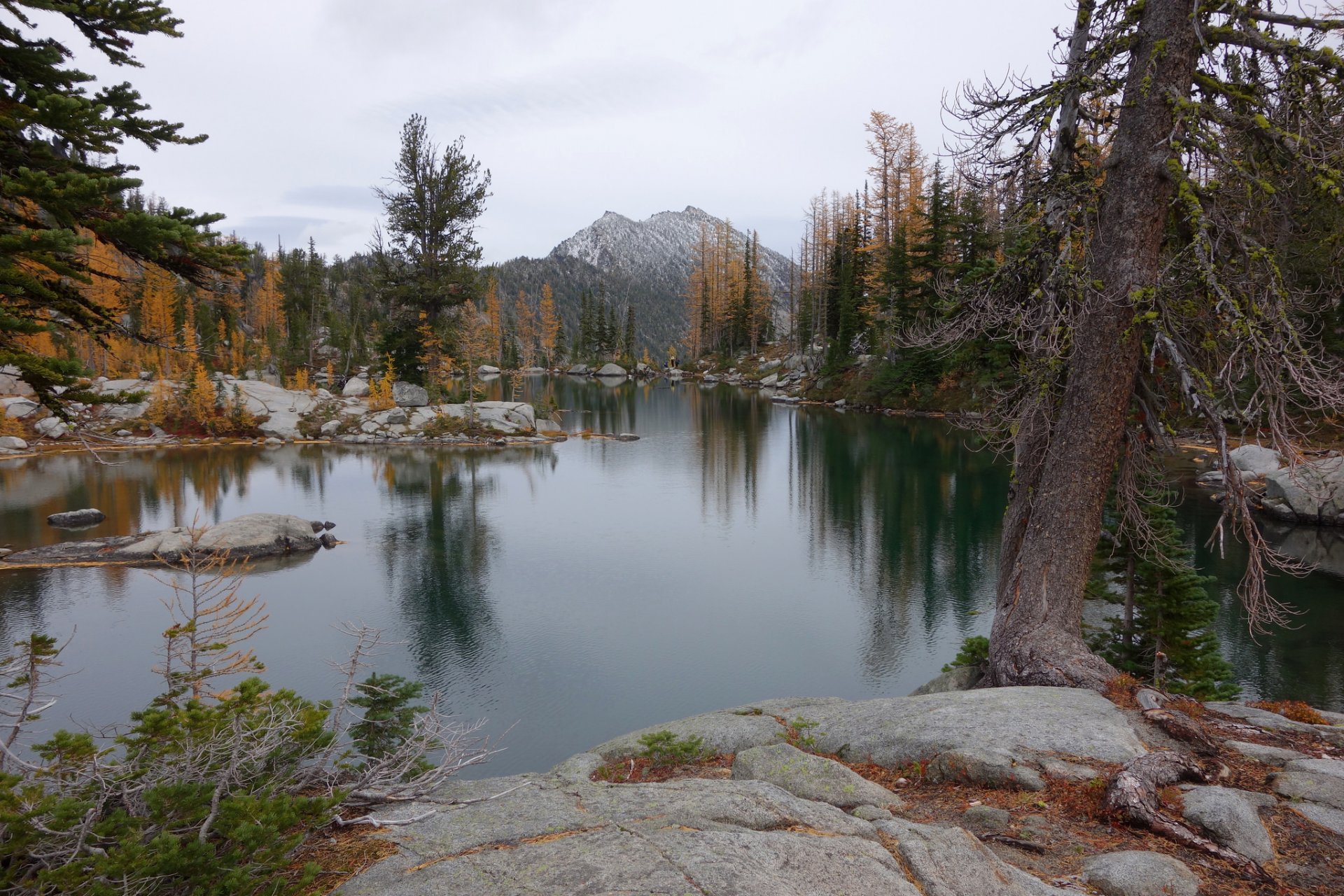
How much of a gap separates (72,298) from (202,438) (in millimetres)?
42208

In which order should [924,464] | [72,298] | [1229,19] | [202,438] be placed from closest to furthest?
[72,298], [1229,19], [924,464], [202,438]

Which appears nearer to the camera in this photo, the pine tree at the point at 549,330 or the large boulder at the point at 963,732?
the large boulder at the point at 963,732

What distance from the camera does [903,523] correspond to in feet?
81.6

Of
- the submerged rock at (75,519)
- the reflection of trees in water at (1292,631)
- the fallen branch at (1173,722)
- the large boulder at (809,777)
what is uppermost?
Result: the fallen branch at (1173,722)

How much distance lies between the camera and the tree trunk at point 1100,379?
25.8 feet

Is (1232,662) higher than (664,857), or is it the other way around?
(664,857)

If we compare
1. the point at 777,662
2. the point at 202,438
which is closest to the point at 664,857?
the point at 777,662

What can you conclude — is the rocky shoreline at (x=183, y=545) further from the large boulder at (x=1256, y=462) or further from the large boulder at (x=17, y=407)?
the large boulder at (x=1256, y=462)

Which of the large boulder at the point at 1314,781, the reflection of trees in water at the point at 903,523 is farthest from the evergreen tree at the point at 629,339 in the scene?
the large boulder at the point at 1314,781

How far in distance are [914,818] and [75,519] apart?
93.0ft

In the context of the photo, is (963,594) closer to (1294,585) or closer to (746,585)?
(746,585)

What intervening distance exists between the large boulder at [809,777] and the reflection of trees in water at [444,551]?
8954 millimetres

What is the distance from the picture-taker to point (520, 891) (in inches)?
146

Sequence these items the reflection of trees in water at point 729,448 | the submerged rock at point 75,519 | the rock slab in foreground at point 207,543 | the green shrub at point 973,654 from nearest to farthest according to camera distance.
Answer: the green shrub at point 973,654
the rock slab in foreground at point 207,543
the submerged rock at point 75,519
the reflection of trees in water at point 729,448
